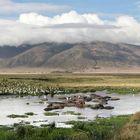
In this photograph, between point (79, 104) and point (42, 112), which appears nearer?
point (42, 112)

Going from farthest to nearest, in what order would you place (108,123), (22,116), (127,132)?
(22,116) → (108,123) → (127,132)

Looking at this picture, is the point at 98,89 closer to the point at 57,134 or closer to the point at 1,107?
the point at 1,107

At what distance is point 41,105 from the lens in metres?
67.1

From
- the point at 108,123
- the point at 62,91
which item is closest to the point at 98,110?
the point at 108,123

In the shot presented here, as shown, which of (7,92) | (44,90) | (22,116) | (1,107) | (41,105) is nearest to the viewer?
(22,116)

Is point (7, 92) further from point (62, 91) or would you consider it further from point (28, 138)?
point (28, 138)

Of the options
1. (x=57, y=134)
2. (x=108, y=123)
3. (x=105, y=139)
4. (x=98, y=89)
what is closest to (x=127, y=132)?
(x=105, y=139)

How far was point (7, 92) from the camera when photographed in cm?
9075

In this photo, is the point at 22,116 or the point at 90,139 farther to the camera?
the point at 22,116

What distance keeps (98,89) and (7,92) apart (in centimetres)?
2939

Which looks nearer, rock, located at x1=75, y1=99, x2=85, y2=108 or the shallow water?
the shallow water

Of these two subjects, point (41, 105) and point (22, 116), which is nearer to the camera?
point (22, 116)

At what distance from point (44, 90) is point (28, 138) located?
6946cm

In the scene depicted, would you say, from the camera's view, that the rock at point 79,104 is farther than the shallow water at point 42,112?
Yes
